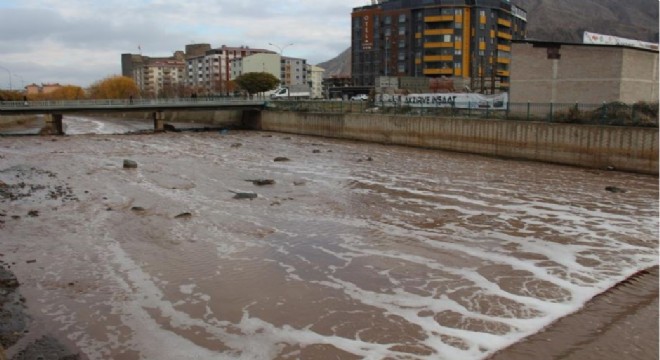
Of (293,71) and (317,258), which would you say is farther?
(293,71)

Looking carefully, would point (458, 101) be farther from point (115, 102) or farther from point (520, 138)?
Answer: point (115, 102)

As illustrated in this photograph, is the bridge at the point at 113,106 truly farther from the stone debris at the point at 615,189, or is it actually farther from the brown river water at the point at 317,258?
the stone debris at the point at 615,189

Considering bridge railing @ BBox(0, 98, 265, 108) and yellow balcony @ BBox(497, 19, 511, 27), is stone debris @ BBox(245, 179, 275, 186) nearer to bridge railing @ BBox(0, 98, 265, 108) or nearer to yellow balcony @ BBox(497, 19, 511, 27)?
bridge railing @ BBox(0, 98, 265, 108)

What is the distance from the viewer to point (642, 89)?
3853 cm

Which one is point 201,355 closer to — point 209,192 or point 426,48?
point 209,192

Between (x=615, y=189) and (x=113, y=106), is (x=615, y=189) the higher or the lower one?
the lower one

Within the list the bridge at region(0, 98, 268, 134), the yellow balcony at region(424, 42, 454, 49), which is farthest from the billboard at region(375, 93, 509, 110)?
the yellow balcony at region(424, 42, 454, 49)

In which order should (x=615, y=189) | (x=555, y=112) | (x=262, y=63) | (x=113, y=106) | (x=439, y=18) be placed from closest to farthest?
(x=615, y=189) < (x=555, y=112) < (x=113, y=106) < (x=439, y=18) < (x=262, y=63)

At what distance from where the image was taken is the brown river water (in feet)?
33.0

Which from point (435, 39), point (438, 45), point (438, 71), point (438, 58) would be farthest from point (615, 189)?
point (435, 39)

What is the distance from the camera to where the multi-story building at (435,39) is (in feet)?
354

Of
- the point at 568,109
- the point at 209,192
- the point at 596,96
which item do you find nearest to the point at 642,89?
the point at 596,96

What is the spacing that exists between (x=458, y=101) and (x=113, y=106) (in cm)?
3784

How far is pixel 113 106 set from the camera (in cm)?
6444
